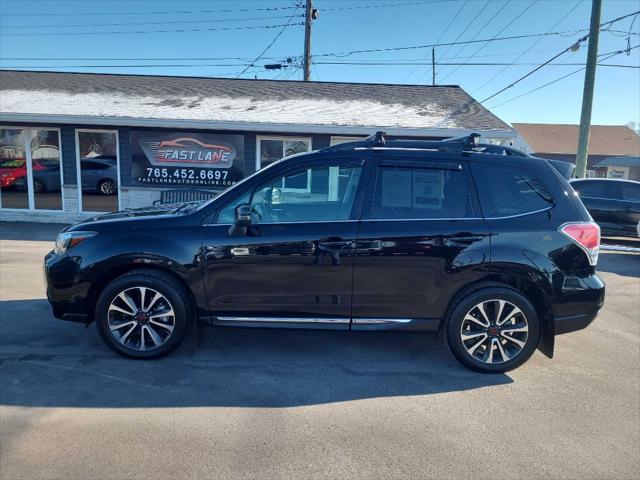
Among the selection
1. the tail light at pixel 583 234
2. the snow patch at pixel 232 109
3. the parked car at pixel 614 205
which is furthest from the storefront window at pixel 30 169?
the parked car at pixel 614 205

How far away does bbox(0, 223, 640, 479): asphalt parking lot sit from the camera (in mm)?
2555

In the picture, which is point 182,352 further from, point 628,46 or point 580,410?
point 628,46

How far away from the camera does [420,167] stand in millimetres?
3703

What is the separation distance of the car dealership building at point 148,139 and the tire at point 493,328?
26.1 feet

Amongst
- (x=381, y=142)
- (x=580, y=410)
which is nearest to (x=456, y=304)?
(x=580, y=410)

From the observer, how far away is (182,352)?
156 inches

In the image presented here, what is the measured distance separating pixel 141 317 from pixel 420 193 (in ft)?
8.71

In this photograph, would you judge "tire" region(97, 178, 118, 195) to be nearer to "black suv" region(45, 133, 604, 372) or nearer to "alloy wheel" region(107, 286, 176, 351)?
"black suv" region(45, 133, 604, 372)

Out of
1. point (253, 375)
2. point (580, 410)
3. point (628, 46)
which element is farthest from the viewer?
point (628, 46)

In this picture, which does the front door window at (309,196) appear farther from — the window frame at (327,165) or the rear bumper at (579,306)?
the rear bumper at (579,306)

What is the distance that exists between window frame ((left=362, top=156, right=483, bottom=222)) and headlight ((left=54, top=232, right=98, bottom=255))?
7.89 feet

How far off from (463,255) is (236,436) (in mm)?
2245

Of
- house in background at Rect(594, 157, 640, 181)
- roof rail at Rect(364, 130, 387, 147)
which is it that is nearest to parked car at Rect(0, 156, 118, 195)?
roof rail at Rect(364, 130, 387, 147)

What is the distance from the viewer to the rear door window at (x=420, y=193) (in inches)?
144
